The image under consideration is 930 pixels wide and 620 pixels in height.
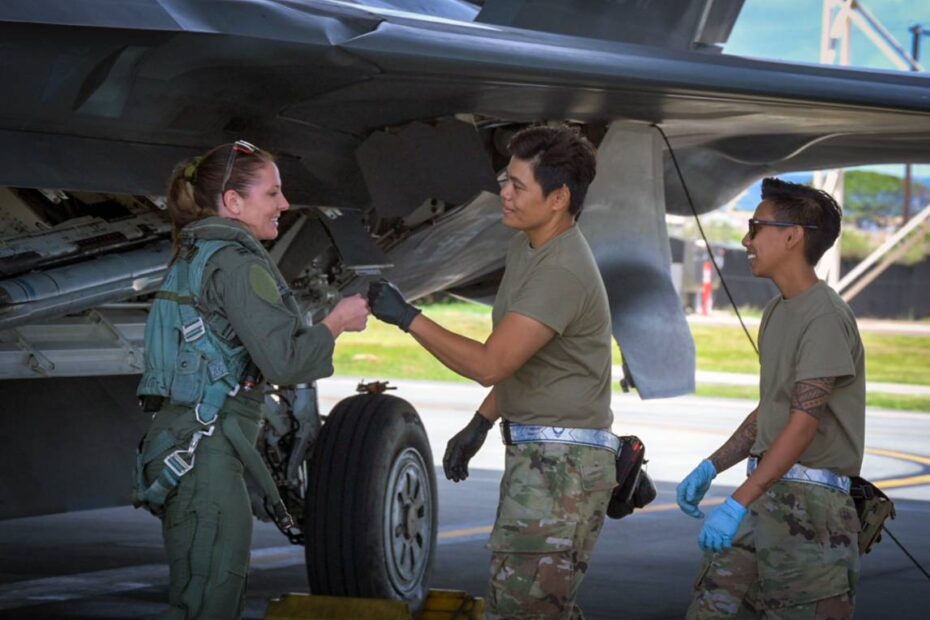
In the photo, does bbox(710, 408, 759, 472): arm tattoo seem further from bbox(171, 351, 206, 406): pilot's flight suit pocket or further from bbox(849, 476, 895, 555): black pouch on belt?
bbox(171, 351, 206, 406): pilot's flight suit pocket

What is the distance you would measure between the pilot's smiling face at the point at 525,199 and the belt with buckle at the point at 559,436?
1.94ft

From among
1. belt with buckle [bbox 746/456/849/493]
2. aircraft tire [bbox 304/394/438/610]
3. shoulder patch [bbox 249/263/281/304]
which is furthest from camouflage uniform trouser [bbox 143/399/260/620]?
aircraft tire [bbox 304/394/438/610]

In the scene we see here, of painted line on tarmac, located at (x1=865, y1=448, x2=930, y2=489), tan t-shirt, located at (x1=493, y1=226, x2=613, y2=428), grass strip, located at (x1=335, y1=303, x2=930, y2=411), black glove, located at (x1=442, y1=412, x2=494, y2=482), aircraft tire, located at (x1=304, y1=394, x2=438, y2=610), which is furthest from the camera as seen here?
grass strip, located at (x1=335, y1=303, x2=930, y2=411)

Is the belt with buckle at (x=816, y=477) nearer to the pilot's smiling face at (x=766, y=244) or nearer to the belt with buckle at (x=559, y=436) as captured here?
the belt with buckle at (x=559, y=436)

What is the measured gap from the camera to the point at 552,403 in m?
4.71

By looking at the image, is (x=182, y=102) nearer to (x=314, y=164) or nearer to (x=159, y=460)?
(x=314, y=164)

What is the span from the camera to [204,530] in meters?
4.24

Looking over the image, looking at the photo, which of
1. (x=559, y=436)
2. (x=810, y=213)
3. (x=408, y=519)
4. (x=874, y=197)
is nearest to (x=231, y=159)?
(x=559, y=436)

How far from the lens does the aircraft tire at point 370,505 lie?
7.08 m

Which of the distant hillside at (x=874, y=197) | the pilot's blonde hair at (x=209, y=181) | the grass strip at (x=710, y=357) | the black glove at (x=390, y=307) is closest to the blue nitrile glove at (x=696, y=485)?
the black glove at (x=390, y=307)

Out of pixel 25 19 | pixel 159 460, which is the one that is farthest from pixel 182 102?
pixel 159 460

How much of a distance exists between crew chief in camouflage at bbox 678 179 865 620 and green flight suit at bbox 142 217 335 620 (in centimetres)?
130

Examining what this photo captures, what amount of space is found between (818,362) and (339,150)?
8.70ft

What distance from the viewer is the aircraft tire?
7.08m
